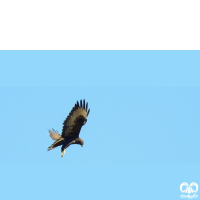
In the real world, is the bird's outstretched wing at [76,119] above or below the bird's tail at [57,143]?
above

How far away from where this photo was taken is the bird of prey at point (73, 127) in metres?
9.67

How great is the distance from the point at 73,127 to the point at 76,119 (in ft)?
0.70

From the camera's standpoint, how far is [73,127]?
9.72 metres

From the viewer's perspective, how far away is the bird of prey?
9.67 m

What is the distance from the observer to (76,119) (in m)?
9.66
